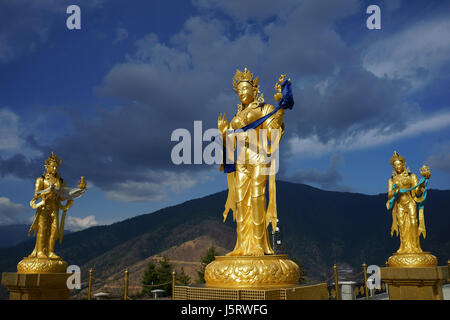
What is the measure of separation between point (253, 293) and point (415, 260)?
660cm

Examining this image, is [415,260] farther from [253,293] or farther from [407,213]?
[253,293]

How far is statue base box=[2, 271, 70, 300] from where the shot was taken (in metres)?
7.46

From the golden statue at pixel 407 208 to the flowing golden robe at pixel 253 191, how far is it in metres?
5.50

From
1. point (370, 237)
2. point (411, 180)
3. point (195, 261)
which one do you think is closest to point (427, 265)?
point (411, 180)

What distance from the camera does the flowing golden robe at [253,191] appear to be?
537 cm

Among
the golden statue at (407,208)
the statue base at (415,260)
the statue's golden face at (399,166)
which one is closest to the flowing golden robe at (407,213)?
the golden statue at (407,208)

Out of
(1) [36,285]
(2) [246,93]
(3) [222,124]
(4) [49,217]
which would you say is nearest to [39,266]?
(1) [36,285]

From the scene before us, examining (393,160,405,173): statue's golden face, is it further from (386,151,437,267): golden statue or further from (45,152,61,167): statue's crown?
(45,152,61,167): statue's crown

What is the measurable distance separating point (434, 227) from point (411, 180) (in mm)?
39484

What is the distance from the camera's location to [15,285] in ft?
24.8

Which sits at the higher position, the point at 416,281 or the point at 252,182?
the point at 252,182

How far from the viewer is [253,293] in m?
4.20

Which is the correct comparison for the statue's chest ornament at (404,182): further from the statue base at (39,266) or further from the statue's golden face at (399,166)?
the statue base at (39,266)

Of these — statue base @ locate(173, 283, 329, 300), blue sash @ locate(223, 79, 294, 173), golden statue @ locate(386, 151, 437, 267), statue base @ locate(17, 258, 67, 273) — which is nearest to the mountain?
statue base @ locate(17, 258, 67, 273)
